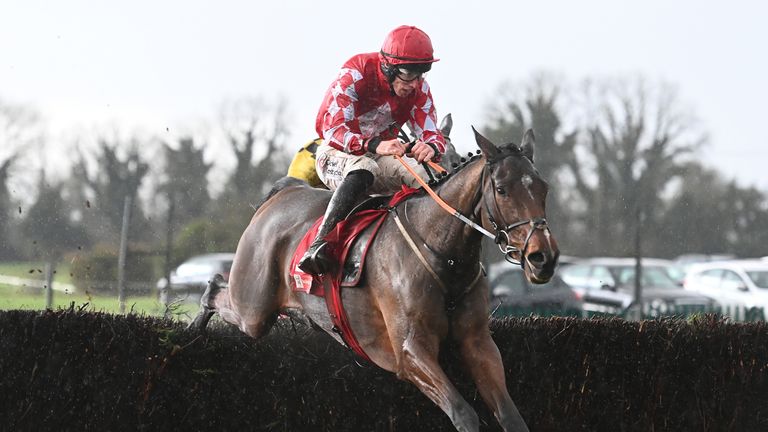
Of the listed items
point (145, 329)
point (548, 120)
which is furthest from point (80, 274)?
point (145, 329)

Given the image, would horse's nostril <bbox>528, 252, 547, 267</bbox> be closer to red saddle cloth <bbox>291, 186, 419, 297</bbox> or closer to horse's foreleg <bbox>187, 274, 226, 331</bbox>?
red saddle cloth <bbox>291, 186, 419, 297</bbox>

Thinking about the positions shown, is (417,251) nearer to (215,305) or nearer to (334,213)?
(334,213)

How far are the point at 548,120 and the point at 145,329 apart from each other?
12643 mm

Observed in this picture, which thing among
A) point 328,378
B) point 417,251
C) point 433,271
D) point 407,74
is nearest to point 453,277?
point 433,271

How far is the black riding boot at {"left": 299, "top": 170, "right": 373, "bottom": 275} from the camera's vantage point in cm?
503

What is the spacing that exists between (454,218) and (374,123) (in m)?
1.00

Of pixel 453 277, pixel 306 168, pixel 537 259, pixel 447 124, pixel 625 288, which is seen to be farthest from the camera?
pixel 625 288

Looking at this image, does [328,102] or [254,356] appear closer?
[328,102]

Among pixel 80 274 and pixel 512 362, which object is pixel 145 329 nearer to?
pixel 512 362

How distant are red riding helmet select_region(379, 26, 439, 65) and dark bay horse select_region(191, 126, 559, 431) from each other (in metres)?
0.63

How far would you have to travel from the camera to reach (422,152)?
488cm

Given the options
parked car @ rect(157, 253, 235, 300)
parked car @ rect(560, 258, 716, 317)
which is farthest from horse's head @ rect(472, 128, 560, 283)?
parked car @ rect(157, 253, 235, 300)

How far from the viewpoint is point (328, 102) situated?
530cm

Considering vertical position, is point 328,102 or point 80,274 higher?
point 328,102
